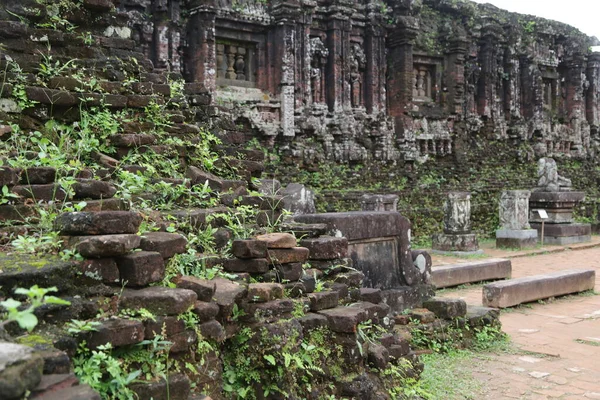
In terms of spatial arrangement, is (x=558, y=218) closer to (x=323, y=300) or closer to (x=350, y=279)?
(x=350, y=279)

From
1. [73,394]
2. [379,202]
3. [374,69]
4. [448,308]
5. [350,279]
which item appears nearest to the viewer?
Answer: [73,394]

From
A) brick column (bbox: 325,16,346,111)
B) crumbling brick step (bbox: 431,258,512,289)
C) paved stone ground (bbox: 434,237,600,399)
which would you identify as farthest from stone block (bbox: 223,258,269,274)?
brick column (bbox: 325,16,346,111)

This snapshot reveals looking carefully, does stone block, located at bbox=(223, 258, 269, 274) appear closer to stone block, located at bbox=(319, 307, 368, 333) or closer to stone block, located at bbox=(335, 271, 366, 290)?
stone block, located at bbox=(319, 307, 368, 333)

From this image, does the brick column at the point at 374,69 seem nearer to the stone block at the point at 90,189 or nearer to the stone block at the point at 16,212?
the stone block at the point at 90,189

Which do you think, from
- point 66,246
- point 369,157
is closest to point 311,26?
point 369,157

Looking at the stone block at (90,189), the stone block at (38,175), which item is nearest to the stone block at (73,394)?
the stone block at (90,189)

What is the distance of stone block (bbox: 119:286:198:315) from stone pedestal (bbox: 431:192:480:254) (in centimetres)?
1225

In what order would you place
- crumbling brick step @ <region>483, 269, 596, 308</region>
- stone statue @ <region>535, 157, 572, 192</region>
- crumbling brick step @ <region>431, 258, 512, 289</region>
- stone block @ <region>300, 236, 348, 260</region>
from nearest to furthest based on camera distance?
1. stone block @ <region>300, 236, 348, 260</region>
2. crumbling brick step @ <region>483, 269, 596, 308</region>
3. crumbling brick step @ <region>431, 258, 512, 289</region>
4. stone statue @ <region>535, 157, 572, 192</region>

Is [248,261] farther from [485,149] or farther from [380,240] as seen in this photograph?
[485,149]

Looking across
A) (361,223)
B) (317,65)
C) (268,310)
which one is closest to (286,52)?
(317,65)

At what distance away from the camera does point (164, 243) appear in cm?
394

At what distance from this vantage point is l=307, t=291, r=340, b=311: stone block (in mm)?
4605

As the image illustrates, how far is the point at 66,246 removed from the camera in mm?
3584

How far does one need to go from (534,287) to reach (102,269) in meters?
7.12
